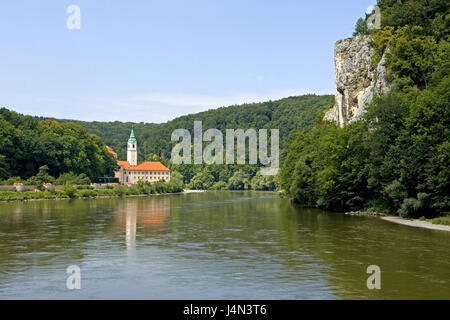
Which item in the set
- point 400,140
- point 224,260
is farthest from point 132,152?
point 224,260

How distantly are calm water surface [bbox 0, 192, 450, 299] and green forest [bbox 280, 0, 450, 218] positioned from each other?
5344 mm

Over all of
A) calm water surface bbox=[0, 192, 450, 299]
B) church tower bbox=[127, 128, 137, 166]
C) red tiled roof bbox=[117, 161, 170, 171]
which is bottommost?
calm water surface bbox=[0, 192, 450, 299]

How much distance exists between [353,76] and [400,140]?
94.9 ft

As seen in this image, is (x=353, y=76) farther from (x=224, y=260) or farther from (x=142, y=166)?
(x=142, y=166)

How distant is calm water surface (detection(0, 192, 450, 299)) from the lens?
20031 millimetres

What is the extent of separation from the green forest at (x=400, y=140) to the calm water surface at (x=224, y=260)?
5344 millimetres

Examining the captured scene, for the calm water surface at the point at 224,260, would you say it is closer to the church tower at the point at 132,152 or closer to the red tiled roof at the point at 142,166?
the red tiled roof at the point at 142,166

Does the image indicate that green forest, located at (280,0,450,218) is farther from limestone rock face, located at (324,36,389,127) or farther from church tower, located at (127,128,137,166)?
church tower, located at (127,128,137,166)

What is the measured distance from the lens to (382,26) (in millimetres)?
68500

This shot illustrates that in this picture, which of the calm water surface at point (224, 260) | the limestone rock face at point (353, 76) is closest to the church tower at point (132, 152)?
the limestone rock face at point (353, 76)

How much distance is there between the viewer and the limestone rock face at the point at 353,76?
6994cm

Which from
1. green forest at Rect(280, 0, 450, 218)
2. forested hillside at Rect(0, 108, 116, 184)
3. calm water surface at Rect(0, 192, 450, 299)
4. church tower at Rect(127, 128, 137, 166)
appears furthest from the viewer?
church tower at Rect(127, 128, 137, 166)

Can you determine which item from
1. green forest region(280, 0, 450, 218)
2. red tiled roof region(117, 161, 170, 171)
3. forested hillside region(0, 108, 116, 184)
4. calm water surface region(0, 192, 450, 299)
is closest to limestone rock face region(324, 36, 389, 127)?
green forest region(280, 0, 450, 218)
